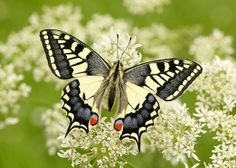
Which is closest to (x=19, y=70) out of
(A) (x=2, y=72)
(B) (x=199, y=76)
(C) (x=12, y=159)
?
(A) (x=2, y=72)

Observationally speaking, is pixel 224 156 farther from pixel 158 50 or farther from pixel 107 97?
pixel 158 50

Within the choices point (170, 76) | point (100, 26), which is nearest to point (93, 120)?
point (170, 76)

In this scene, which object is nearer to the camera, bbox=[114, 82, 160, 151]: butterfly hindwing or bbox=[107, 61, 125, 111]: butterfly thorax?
bbox=[114, 82, 160, 151]: butterfly hindwing

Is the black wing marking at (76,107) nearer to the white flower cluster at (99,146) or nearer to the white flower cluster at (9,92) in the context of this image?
the white flower cluster at (99,146)

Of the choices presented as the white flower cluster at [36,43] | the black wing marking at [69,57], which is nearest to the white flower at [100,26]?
the white flower cluster at [36,43]

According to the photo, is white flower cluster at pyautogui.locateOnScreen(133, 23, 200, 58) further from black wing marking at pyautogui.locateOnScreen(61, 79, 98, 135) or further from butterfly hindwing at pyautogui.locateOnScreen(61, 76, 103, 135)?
black wing marking at pyautogui.locateOnScreen(61, 79, 98, 135)

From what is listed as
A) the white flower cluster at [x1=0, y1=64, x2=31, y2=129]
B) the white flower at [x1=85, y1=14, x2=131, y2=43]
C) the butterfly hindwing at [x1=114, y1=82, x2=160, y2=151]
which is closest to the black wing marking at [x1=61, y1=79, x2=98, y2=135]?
the butterfly hindwing at [x1=114, y1=82, x2=160, y2=151]

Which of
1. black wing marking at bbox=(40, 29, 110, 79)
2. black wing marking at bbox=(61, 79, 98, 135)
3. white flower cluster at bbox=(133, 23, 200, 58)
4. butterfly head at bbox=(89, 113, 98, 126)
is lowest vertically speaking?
butterfly head at bbox=(89, 113, 98, 126)
